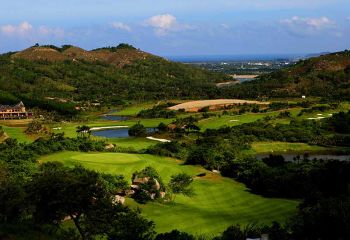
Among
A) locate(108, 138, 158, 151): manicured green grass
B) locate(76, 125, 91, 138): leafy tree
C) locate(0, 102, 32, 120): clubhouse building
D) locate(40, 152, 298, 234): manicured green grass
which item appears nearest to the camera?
locate(40, 152, 298, 234): manicured green grass

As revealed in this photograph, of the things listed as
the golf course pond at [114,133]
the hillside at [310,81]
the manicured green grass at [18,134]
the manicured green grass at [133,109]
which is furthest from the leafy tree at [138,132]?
the hillside at [310,81]

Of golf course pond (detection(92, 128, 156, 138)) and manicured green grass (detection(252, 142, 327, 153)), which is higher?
golf course pond (detection(92, 128, 156, 138))

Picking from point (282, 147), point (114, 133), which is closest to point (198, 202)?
point (282, 147)

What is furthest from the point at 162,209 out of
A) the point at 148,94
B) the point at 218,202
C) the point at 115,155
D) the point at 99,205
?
the point at 148,94

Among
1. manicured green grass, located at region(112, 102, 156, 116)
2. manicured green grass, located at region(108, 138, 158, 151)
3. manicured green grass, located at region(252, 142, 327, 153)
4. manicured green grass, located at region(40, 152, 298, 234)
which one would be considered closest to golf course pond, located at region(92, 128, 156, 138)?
manicured green grass, located at region(108, 138, 158, 151)

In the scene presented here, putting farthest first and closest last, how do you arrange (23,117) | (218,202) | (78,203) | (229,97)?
(229,97)
(23,117)
(218,202)
(78,203)

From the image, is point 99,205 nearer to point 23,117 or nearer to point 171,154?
point 171,154

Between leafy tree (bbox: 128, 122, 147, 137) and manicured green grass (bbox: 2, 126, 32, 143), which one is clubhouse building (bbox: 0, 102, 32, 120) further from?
leafy tree (bbox: 128, 122, 147, 137)
